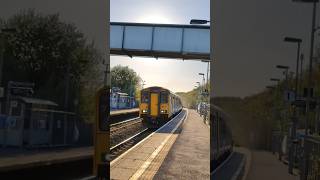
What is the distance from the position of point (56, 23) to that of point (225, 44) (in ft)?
3.30

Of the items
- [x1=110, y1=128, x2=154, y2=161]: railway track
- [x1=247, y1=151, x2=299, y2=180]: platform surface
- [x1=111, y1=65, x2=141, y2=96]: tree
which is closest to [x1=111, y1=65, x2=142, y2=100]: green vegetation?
[x1=111, y1=65, x2=141, y2=96]: tree

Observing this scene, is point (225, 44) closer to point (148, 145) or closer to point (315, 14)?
point (315, 14)

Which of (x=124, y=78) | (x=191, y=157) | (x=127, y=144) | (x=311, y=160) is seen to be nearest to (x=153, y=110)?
(x=127, y=144)

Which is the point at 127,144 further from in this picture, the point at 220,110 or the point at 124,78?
the point at 220,110

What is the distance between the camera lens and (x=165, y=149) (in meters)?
3.32

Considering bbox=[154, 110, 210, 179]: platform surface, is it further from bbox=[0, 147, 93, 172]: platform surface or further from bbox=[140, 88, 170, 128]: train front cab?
bbox=[140, 88, 170, 128]: train front cab

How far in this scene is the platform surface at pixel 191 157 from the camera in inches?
101

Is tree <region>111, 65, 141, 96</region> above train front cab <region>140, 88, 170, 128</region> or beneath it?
above

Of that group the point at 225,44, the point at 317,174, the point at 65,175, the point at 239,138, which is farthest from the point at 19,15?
the point at 317,174

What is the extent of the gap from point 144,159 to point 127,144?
0.79 feet

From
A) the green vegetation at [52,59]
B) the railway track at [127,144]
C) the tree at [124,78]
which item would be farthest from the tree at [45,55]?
the railway track at [127,144]

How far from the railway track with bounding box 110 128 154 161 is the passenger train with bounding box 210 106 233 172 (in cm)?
78

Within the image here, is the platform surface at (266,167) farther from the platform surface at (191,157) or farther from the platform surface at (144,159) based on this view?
the platform surface at (144,159)

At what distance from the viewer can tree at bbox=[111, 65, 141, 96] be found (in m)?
2.77
